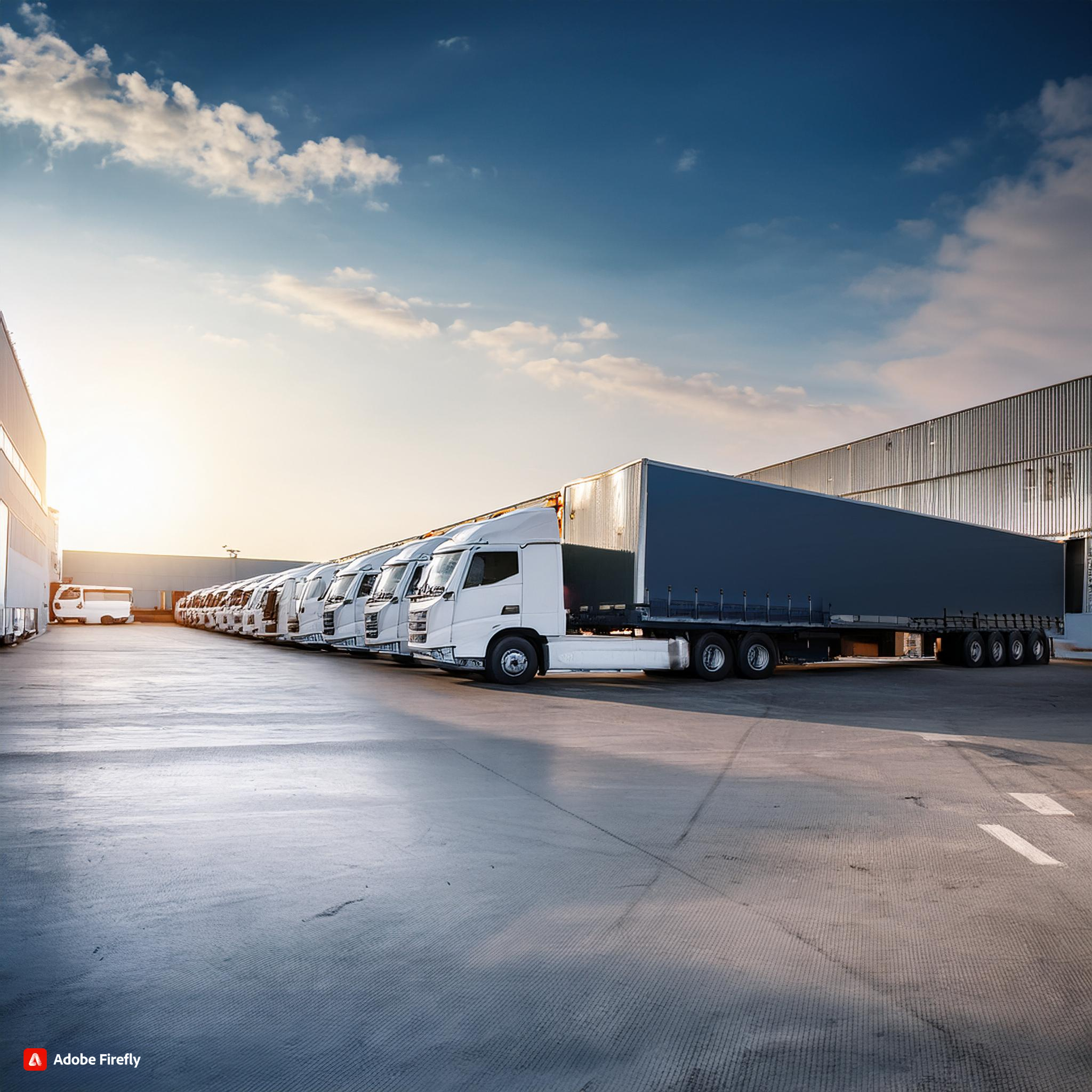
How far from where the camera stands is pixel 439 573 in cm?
1733

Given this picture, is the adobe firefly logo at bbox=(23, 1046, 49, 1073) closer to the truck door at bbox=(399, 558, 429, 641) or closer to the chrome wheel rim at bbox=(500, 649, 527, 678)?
the chrome wheel rim at bbox=(500, 649, 527, 678)

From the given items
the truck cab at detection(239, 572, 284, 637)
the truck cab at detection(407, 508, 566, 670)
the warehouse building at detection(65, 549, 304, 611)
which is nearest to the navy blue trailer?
the truck cab at detection(407, 508, 566, 670)

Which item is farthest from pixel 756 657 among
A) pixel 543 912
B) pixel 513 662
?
pixel 543 912

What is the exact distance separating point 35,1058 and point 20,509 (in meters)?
36.4

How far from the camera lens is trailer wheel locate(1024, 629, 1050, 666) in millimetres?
26609

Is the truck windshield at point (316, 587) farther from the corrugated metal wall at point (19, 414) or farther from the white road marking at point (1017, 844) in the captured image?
the white road marking at point (1017, 844)

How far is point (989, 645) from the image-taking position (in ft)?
82.0

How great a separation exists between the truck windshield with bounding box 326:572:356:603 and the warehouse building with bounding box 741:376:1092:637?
1920 cm

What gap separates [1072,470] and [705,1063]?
1530 inches

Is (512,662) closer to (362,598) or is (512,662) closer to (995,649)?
(362,598)

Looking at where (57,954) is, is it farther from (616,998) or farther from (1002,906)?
(1002,906)

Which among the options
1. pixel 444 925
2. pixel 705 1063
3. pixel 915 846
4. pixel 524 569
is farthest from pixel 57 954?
pixel 524 569

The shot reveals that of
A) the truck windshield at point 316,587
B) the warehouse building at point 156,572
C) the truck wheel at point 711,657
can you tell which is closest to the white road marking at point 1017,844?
the truck wheel at point 711,657

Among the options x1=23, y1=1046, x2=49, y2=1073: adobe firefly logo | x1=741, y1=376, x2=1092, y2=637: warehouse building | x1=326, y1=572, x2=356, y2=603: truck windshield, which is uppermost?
x1=741, y1=376, x2=1092, y2=637: warehouse building
